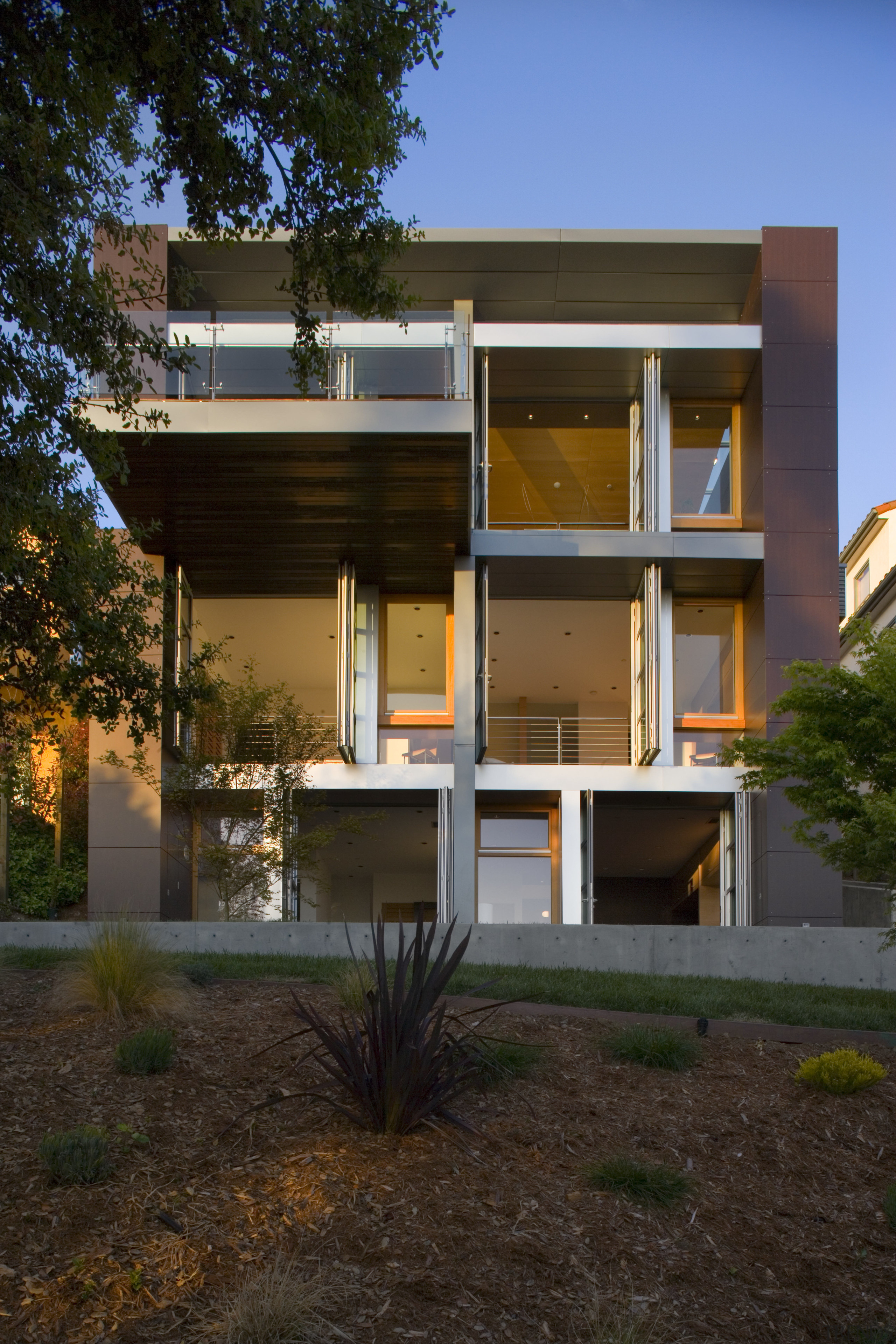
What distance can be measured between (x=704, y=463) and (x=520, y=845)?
7.04 meters

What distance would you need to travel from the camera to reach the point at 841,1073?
800 centimetres

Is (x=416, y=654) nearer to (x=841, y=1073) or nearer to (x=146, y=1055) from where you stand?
(x=841, y=1073)

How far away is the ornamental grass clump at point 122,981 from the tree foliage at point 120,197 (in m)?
1.64

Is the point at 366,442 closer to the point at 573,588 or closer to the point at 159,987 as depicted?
the point at 573,588

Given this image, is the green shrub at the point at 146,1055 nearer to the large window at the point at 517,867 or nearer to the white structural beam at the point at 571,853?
the white structural beam at the point at 571,853

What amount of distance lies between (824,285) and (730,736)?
7.11 m

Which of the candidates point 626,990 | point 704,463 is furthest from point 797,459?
point 626,990

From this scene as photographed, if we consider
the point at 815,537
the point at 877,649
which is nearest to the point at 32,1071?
the point at 877,649

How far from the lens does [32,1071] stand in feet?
23.8

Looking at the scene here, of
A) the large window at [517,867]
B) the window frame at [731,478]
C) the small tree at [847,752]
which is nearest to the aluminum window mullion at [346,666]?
the large window at [517,867]

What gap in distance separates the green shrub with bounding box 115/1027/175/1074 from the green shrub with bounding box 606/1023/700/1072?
291 centimetres

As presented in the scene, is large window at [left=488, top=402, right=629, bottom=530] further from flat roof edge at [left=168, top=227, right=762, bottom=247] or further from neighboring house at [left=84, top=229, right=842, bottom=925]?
flat roof edge at [left=168, top=227, right=762, bottom=247]

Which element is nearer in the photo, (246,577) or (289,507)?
(289,507)

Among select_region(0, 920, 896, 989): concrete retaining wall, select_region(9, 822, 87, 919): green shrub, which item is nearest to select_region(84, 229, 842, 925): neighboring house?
select_region(9, 822, 87, 919): green shrub
